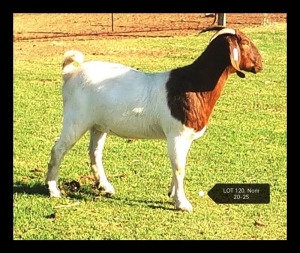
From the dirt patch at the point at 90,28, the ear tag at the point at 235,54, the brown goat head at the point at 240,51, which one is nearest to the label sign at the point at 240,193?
the brown goat head at the point at 240,51

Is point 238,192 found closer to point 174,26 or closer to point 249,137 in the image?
point 249,137

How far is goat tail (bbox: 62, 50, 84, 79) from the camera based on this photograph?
21.5 ft

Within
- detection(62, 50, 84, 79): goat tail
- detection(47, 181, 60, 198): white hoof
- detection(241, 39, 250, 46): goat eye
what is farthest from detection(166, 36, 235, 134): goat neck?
detection(47, 181, 60, 198): white hoof

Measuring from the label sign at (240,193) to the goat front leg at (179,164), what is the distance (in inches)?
18.4

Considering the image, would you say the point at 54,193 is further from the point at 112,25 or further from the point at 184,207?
the point at 112,25

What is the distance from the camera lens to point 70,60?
6.60 m

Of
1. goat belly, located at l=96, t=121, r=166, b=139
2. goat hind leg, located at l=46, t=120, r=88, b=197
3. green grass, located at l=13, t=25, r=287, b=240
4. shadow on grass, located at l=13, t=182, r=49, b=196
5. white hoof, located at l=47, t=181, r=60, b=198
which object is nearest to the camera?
green grass, located at l=13, t=25, r=287, b=240

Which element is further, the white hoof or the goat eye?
the white hoof

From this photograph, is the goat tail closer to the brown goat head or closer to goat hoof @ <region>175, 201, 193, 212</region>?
the brown goat head

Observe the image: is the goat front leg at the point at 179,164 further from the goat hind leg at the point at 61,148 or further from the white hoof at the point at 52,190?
the white hoof at the point at 52,190

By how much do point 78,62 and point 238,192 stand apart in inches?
85.9

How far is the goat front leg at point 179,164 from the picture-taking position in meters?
6.16

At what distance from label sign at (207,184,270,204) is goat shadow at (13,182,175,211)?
591 millimetres

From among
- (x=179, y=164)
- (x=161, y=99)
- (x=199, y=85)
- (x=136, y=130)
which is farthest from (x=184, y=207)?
(x=199, y=85)
